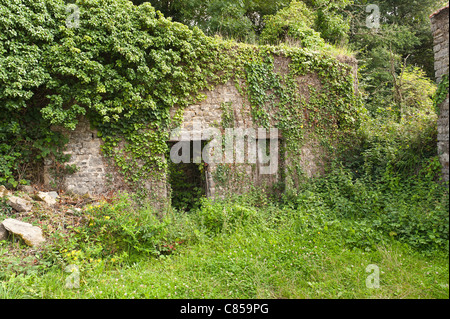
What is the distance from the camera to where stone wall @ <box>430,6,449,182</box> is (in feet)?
16.5

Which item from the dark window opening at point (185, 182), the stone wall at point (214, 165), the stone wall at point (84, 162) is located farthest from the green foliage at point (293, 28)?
the stone wall at point (84, 162)

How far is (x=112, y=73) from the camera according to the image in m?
6.11

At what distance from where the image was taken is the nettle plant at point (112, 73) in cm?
559

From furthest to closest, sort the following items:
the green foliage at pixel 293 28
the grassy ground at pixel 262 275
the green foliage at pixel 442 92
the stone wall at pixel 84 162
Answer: the green foliage at pixel 293 28 < the stone wall at pixel 84 162 < the green foliage at pixel 442 92 < the grassy ground at pixel 262 275

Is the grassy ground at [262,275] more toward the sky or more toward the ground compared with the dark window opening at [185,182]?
more toward the ground

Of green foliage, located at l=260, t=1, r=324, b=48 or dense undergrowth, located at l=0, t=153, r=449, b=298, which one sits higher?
green foliage, located at l=260, t=1, r=324, b=48

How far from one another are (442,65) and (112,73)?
20.3 feet

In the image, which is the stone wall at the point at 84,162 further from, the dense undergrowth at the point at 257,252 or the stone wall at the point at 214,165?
the dense undergrowth at the point at 257,252

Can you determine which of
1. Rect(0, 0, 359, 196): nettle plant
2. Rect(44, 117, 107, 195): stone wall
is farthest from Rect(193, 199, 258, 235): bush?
Rect(44, 117, 107, 195): stone wall

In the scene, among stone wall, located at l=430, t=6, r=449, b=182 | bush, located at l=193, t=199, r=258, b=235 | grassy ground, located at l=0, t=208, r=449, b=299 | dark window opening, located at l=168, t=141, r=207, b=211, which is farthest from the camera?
dark window opening, located at l=168, t=141, r=207, b=211

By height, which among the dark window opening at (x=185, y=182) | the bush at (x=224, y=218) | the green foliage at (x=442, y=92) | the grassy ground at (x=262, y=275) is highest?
the green foliage at (x=442, y=92)

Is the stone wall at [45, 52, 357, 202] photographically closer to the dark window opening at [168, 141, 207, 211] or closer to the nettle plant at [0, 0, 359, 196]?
the nettle plant at [0, 0, 359, 196]

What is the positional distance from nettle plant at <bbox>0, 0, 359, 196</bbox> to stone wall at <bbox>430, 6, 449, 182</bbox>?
3596mm

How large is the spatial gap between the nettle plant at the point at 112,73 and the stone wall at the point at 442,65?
3596mm
